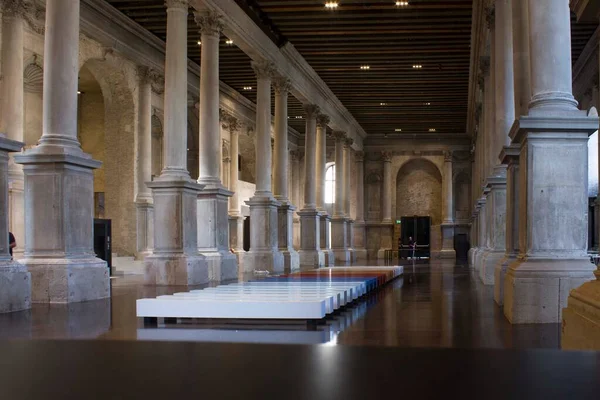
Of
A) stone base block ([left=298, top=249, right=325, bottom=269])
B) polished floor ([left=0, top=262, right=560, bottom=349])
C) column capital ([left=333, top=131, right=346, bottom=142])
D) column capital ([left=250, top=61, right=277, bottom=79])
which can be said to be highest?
column capital ([left=250, top=61, right=277, bottom=79])

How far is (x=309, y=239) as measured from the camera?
2947cm

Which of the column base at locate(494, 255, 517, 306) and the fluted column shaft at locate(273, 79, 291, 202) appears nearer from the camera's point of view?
the column base at locate(494, 255, 517, 306)

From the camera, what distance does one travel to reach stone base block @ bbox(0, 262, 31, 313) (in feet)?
31.2

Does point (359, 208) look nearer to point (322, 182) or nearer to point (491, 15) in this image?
point (322, 182)

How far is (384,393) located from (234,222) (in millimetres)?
31430

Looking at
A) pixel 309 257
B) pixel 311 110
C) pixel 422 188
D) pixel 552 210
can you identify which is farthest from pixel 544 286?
pixel 422 188

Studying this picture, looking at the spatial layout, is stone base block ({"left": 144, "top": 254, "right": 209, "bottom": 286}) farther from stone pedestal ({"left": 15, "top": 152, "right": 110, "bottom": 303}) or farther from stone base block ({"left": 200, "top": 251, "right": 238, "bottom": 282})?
stone pedestal ({"left": 15, "top": 152, "right": 110, "bottom": 303})

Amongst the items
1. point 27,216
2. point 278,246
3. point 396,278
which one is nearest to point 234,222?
point 278,246

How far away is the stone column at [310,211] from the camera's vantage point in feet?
94.9

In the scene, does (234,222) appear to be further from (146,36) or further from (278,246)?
(146,36)

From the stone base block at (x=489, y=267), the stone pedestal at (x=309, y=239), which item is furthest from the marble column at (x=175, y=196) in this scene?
the stone pedestal at (x=309, y=239)

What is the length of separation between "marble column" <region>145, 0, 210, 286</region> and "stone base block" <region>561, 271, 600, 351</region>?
1034 centimetres

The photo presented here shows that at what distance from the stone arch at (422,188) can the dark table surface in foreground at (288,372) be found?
4472 centimetres

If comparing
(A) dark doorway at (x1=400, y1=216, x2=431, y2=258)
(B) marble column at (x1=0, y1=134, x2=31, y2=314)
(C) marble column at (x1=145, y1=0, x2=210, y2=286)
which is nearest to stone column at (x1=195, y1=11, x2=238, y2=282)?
(C) marble column at (x1=145, y1=0, x2=210, y2=286)
